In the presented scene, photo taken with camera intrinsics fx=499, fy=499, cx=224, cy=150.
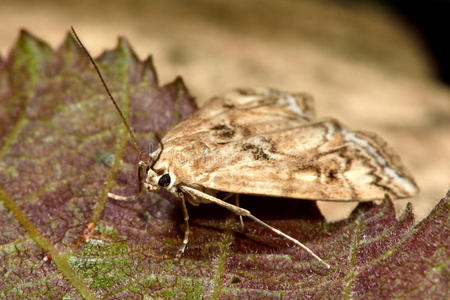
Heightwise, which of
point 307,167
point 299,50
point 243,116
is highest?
point 299,50

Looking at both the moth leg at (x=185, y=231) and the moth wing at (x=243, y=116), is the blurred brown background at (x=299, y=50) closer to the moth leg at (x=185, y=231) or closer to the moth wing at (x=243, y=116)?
the moth wing at (x=243, y=116)

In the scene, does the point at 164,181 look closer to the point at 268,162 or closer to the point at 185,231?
the point at 185,231

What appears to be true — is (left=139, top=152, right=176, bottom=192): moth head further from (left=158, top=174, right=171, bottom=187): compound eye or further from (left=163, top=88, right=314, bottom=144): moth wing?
(left=163, top=88, right=314, bottom=144): moth wing

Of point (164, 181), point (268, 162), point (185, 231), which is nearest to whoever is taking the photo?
point (185, 231)

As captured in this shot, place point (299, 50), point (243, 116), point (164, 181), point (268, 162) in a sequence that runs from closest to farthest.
Result: point (164, 181), point (268, 162), point (243, 116), point (299, 50)

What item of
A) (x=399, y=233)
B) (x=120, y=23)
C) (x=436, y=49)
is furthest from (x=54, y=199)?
(x=436, y=49)

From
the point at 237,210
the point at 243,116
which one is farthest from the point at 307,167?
the point at 243,116
